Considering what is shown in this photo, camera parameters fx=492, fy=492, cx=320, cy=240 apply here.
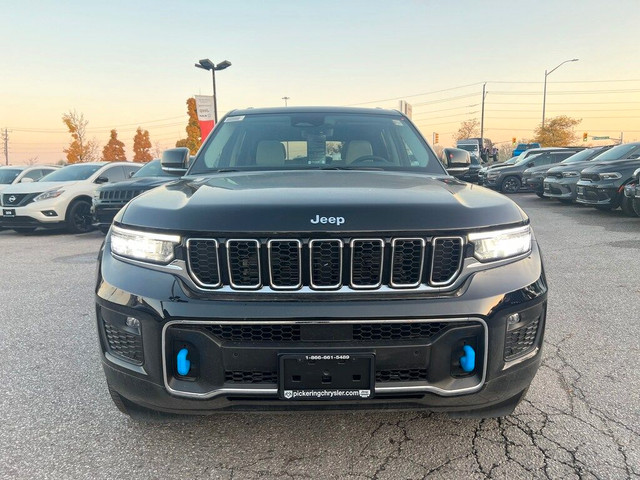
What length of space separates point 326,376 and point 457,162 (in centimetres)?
223

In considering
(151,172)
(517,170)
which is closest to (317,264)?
(151,172)

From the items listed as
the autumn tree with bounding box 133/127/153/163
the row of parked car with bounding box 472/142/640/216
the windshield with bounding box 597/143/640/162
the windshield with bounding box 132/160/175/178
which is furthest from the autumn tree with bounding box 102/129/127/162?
the windshield with bounding box 597/143/640/162

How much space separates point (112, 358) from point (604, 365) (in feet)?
9.99

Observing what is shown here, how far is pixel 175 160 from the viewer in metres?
3.73

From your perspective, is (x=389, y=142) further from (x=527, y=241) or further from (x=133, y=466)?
(x=133, y=466)

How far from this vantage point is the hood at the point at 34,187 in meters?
10.7

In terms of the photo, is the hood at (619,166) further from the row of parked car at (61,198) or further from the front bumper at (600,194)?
the row of parked car at (61,198)

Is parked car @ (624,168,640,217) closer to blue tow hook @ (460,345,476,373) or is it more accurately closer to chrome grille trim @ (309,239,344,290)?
blue tow hook @ (460,345,476,373)

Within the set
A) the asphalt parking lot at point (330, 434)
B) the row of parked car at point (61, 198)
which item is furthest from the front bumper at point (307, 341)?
the row of parked car at point (61, 198)

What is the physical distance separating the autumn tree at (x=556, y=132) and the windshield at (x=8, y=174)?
51542 millimetres

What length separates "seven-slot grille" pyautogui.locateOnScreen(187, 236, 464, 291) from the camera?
6.47 feet

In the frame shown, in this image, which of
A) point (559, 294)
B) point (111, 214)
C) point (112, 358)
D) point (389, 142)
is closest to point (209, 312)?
point (112, 358)

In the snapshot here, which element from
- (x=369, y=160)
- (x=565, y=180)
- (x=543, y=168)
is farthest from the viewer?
(x=543, y=168)

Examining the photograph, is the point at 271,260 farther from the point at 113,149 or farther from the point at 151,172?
the point at 113,149
